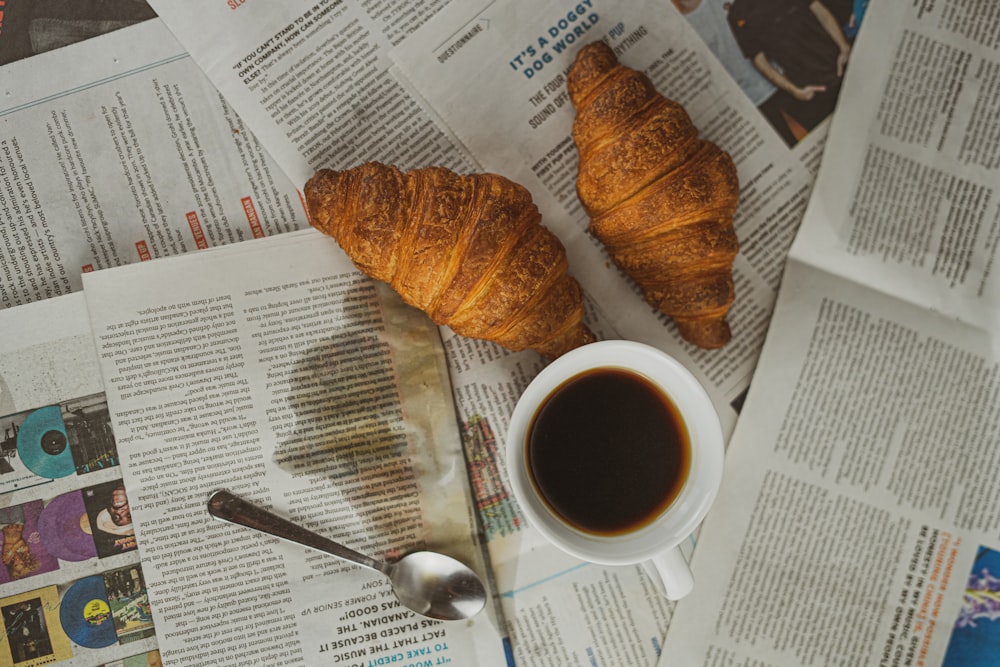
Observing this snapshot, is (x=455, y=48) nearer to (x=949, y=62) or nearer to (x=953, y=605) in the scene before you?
(x=949, y=62)

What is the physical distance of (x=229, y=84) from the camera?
819mm

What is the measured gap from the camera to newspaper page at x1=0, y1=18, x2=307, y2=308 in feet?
2.69

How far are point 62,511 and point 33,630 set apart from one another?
0.52 feet

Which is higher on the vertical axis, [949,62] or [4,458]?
[949,62]

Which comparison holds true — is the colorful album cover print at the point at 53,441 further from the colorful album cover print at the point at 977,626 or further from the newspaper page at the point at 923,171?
the colorful album cover print at the point at 977,626

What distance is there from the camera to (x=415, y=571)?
2.65ft

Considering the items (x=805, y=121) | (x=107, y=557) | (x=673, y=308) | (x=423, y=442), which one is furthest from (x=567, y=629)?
(x=805, y=121)

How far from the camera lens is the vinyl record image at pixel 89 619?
807 mm

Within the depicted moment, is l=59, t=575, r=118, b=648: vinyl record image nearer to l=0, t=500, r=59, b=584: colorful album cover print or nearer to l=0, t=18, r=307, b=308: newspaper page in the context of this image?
l=0, t=500, r=59, b=584: colorful album cover print

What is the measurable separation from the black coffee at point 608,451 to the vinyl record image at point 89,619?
598mm

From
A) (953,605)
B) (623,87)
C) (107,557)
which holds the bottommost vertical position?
(953,605)

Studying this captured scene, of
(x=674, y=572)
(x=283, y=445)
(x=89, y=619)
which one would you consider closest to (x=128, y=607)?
(x=89, y=619)

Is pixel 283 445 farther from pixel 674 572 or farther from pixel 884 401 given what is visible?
pixel 884 401

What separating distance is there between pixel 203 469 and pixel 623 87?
72 cm
